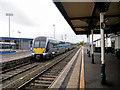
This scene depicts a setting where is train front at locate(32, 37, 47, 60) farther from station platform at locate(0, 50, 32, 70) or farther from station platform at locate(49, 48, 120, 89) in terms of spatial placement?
station platform at locate(49, 48, 120, 89)

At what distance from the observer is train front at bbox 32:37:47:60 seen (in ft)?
42.9

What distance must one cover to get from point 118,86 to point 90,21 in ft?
22.5

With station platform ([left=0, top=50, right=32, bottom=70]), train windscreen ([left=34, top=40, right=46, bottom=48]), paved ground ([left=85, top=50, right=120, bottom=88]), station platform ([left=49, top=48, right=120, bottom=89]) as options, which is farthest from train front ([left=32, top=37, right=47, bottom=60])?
paved ground ([left=85, top=50, right=120, bottom=88])

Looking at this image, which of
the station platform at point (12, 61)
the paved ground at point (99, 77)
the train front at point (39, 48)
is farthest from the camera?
the train front at point (39, 48)

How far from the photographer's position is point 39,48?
13.3 meters

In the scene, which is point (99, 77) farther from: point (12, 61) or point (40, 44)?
point (12, 61)

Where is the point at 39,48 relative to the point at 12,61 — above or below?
above

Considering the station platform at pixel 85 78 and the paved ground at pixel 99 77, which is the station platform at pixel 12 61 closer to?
the station platform at pixel 85 78

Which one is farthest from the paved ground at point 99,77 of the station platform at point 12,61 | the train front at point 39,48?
the station platform at point 12,61

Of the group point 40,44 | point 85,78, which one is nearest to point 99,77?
point 85,78

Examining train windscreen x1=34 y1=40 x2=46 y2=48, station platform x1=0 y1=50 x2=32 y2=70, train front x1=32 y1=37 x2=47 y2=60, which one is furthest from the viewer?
train windscreen x1=34 y1=40 x2=46 y2=48

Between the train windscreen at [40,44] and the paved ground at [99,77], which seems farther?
the train windscreen at [40,44]

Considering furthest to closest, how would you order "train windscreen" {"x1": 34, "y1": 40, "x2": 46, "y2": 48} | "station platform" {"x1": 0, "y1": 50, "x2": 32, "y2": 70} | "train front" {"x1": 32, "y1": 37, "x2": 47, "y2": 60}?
"train windscreen" {"x1": 34, "y1": 40, "x2": 46, "y2": 48} < "train front" {"x1": 32, "y1": 37, "x2": 47, "y2": 60} < "station platform" {"x1": 0, "y1": 50, "x2": 32, "y2": 70}

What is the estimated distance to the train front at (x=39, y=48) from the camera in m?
13.1
